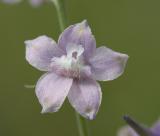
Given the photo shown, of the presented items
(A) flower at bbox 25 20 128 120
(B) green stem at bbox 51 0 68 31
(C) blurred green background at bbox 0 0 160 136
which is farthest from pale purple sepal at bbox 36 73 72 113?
(C) blurred green background at bbox 0 0 160 136

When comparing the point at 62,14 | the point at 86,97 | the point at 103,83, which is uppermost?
the point at 62,14

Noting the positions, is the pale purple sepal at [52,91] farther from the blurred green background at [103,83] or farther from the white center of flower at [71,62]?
the blurred green background at [103,83]

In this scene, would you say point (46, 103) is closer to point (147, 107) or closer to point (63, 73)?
point (63, 73)

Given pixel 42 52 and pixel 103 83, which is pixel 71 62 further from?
pixel 103 83

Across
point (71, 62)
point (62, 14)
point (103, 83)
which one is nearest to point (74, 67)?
point (71, 62)

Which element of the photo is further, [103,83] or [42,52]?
[103,83]

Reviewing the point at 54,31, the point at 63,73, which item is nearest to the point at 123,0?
the point at 54,31

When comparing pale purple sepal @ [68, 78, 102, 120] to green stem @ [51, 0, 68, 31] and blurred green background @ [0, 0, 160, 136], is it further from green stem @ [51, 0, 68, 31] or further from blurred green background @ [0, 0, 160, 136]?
blurred green background @ [0, 0, 160, 136]
